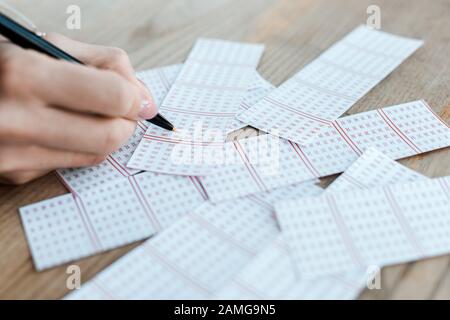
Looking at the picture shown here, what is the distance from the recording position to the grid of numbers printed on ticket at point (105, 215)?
26.5 inches

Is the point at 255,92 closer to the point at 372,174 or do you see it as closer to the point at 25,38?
the point at 372,174

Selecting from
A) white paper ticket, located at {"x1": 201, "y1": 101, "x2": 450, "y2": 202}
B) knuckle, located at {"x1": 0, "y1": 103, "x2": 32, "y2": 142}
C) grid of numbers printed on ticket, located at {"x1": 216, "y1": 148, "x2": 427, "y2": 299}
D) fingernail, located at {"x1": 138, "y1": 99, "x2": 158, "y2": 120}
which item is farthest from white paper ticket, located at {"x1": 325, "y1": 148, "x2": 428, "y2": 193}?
knuckle, located at {"x1": 0, "y1": 103, "x2": 32, "y2": 142}

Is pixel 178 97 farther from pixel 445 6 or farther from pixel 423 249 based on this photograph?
pixel 445 6

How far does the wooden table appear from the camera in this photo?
924 mm

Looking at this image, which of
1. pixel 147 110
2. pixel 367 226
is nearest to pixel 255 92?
pixel 147 110

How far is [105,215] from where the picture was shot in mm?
711

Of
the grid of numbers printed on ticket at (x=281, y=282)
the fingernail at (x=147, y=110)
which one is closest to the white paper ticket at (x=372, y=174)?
the grid of numbers printed on ticket at (x=281, y=282)

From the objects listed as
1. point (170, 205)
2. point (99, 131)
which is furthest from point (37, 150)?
point (170, 205)

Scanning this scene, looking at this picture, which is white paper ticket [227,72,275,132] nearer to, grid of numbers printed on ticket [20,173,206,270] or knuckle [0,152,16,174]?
grid of numbers printed on ticket [20,173,206,270]

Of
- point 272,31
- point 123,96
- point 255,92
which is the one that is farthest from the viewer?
point 272,31

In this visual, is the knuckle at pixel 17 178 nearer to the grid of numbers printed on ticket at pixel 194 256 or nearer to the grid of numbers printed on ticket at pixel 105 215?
the grid of numbers printed on ticket at pixel 105 215

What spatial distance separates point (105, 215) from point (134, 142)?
0.54 feet

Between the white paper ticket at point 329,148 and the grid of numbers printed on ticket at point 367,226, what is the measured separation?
7cm

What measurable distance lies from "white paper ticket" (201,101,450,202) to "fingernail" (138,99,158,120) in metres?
0.13
